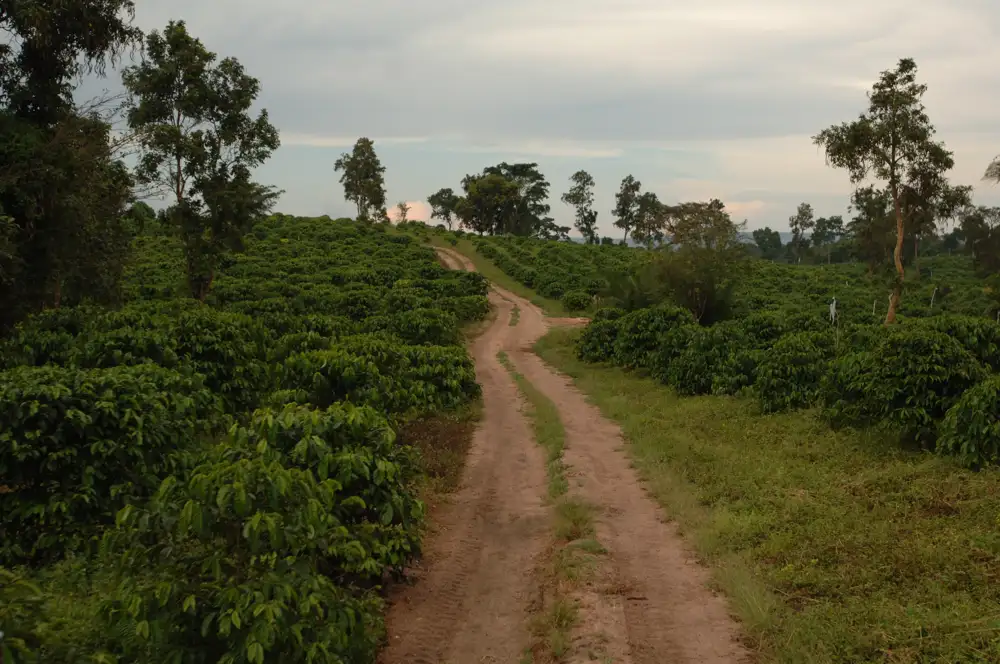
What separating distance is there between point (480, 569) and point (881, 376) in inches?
267

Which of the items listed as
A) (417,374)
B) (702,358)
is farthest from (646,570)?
(702,358)

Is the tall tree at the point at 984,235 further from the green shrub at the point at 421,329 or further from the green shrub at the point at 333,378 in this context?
the green shrub at the point at 333,378

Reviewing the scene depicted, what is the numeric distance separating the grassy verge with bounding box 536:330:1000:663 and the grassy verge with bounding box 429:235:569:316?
25.3 metres

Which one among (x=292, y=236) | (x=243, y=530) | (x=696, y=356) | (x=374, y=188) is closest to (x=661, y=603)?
(x=243, y=530)

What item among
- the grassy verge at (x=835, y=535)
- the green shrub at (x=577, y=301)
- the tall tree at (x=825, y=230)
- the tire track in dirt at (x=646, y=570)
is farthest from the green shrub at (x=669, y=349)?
the tall tree at (x=825, y=230)

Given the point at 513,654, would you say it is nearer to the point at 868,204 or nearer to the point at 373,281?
the point at 868,204

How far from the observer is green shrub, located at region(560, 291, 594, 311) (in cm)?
3622

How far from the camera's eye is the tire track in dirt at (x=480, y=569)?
5.86 meters

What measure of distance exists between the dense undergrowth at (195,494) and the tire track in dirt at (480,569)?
40 centimetres

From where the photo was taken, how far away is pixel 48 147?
40.7 ft

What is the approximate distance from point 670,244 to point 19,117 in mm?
18675

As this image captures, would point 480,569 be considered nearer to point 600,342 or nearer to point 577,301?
point 600,342

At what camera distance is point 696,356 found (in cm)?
1608

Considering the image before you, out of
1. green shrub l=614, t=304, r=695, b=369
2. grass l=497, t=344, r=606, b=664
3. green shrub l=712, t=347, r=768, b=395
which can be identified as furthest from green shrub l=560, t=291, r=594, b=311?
grass l=497, t=344, r=606, b=664
